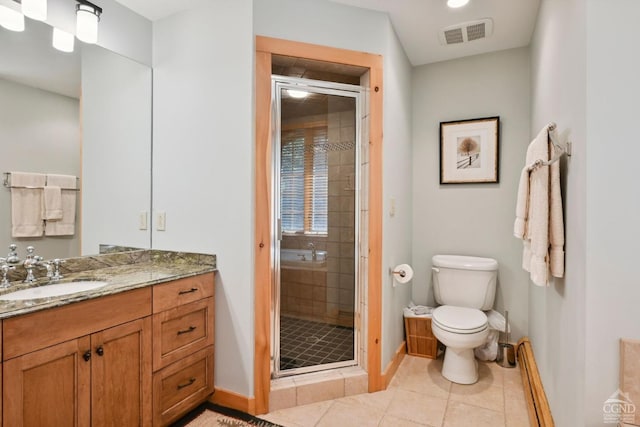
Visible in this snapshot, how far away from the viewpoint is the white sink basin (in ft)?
4.85

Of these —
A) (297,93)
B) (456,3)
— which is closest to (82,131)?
(297,93)

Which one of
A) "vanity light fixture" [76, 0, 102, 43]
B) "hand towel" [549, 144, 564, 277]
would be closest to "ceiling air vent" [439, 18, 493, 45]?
"hand towel" [549, 144, 564, 277]

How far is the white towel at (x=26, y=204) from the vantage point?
169 centimetres

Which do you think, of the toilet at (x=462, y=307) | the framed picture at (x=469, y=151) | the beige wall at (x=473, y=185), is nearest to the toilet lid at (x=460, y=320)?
the toilet at (x=462, y=307)

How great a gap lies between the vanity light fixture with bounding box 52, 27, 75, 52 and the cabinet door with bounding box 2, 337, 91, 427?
5.21ft

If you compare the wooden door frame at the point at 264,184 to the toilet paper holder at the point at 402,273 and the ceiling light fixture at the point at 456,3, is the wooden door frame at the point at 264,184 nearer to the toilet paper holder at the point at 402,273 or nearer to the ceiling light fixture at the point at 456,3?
the ceiling light fixture at the point at 456,3

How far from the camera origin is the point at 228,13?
6.43 ft

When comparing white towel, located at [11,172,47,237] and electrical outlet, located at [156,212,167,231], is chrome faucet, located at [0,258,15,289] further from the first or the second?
electrical outlet, located at [156,212,167,231]

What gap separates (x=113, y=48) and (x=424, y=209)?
2.67 metres

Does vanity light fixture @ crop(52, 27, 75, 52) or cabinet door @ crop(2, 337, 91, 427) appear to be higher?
vanity light fixture @ crop(52, 27, 75, 52)

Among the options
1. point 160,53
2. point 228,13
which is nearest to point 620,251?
point 228,13

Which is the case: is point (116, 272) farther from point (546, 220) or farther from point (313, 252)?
point (546, 220)

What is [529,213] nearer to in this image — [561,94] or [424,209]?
[561,94]

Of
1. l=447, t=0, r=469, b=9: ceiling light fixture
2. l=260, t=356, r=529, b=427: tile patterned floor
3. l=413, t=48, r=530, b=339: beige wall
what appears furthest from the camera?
l=413, t=48, r=530, b=339: beige wall
